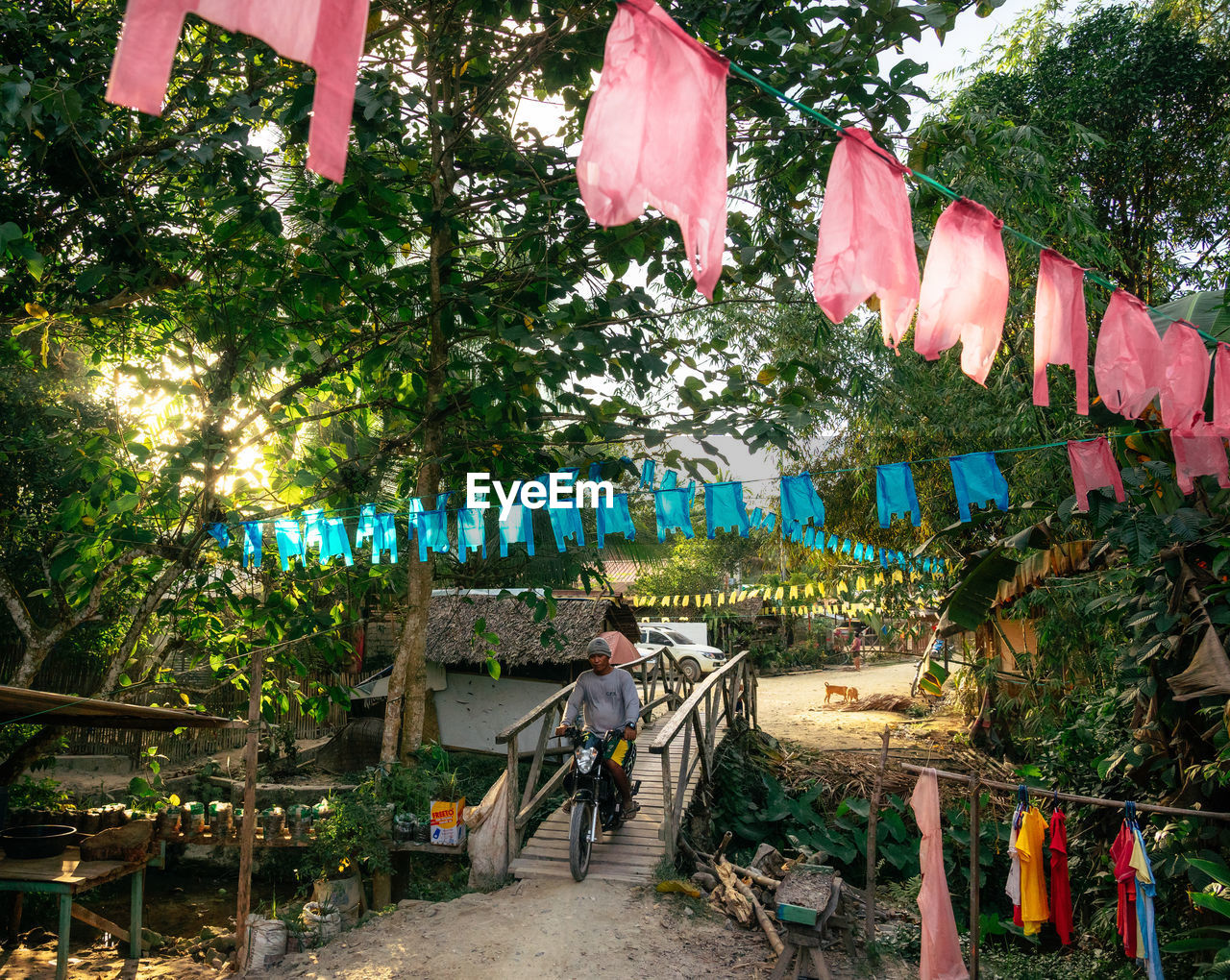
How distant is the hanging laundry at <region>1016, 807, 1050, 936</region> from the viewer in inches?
189

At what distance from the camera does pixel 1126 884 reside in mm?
4402

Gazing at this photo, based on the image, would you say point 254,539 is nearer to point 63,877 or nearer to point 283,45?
point 63,877

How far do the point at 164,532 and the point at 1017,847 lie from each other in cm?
655

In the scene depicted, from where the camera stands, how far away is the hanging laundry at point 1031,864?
189 inches

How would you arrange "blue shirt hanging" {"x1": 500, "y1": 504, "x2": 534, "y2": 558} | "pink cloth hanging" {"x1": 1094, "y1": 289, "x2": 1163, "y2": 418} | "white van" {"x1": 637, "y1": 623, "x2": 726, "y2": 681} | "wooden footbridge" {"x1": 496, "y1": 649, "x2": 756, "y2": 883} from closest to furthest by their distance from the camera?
1. "pink cloth hanging" {"x1": 1094, "y1": 289, "x2": 1163, "y2": 418}
2. "blue shirt hanging" {"x1": 500, "y1": 504, "x2": 534, "y2": 558}
3. "wooden footbridge" {"x1": 496, "y1": 649, "x2": 756, "y2": 883}
4. "white van" {"x1": 637, "y1": 623, "x2": 726, "y2": 681}

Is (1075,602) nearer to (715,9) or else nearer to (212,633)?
(715,9)

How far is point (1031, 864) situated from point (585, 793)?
280cm

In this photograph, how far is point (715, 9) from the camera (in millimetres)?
4449

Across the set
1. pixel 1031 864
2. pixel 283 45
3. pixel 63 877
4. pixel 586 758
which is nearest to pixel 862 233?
pixel 283 45

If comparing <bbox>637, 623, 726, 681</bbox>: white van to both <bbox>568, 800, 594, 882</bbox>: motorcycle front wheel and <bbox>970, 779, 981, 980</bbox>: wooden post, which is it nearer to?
<bbox>568, 800, 594, 882</bbox>: motorcycle front wheel

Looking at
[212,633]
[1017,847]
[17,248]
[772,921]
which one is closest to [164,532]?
[212,633]

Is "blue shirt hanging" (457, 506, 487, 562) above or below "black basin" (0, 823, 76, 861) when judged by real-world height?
above

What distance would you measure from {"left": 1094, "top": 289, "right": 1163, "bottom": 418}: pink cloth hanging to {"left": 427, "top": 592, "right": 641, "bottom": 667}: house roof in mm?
8684

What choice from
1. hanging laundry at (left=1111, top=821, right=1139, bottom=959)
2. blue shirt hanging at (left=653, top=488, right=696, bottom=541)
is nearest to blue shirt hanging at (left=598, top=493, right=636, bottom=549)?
blue shirt hanging at (left=653, top=488, right=696, bottom=541)
